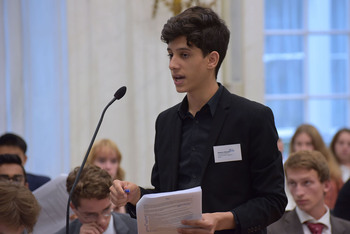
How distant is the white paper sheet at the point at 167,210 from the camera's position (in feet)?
7.44

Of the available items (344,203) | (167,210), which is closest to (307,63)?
(344,203)

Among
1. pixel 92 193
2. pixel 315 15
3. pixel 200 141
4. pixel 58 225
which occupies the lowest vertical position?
pixel 58 225

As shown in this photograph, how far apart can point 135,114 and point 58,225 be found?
2689 mm

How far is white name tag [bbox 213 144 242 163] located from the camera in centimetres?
248

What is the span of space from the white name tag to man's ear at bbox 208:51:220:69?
321 mm

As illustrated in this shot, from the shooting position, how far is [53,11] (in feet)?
21.4

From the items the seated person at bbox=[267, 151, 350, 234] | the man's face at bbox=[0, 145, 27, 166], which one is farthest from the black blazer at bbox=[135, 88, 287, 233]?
the man's face at bbox=[0, 145, 27, 166]

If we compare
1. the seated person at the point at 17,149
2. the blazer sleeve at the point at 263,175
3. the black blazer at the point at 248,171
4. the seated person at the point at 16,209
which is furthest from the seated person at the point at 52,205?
the blazer sleeve at the point at 263,175

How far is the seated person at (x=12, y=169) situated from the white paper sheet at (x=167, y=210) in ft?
6.64

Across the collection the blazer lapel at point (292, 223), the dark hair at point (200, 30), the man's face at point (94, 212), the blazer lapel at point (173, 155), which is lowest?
the blazer lapel at point (292, 223)

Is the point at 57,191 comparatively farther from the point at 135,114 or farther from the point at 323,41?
the point at 323,41

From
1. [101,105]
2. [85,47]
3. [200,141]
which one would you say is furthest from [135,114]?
[200,141]

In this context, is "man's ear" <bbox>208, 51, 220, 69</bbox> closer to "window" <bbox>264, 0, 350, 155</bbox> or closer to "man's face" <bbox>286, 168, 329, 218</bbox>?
"man's face" <bbox>286, 168, 329, 218</bbox>

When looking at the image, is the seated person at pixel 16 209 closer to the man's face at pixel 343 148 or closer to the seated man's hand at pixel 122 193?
the seated man's hand at pixel 122 193
